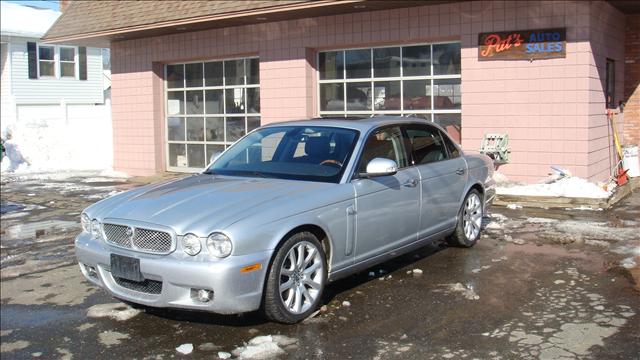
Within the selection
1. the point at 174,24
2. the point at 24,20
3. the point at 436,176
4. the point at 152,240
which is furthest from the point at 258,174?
the point at 24,20

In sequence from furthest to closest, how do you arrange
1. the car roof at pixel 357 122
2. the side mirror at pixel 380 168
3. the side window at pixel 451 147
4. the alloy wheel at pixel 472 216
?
the alloy wheel at pixel 472 216 → the side window at pixel 451 147 → the car roof at pixel 357 122 → the side mirror at pixel 380 168

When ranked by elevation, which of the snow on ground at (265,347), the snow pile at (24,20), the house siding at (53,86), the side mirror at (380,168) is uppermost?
the snow pile at (24,20)

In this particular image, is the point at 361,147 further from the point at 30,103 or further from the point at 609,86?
the point at 30,103

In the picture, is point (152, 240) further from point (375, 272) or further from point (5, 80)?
point (5, 80)

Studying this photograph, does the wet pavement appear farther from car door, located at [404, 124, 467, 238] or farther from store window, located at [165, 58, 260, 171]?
store window, located at [165, 58, 260, 171]

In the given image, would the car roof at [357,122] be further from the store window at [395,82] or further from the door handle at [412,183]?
the store window at [395,82]

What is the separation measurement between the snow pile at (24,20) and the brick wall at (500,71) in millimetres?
17827

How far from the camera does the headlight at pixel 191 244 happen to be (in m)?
4.79

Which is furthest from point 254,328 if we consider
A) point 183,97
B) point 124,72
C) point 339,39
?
point 124,72

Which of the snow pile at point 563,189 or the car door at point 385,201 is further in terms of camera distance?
the snow pile at point 563,189

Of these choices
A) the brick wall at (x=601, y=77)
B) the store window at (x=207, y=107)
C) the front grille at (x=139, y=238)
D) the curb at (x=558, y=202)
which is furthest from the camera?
the store window at (x=207, y=107)

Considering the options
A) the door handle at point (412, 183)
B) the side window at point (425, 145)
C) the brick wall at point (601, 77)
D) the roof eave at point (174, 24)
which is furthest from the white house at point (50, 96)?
the door handle at point (412, 183)

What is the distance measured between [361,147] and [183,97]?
11.9 metres

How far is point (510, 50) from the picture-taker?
12.0m
